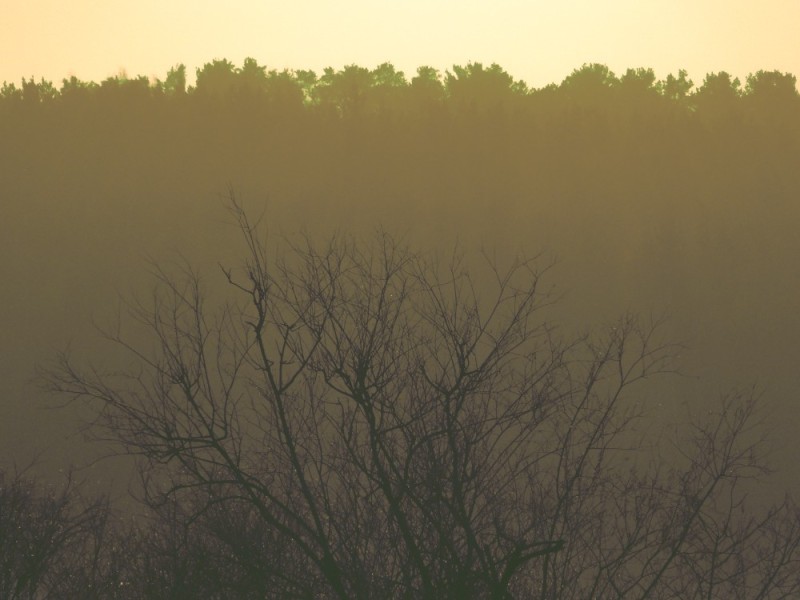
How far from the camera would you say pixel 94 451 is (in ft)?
252

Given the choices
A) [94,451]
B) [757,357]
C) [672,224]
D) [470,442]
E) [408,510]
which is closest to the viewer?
Result: [470,442]

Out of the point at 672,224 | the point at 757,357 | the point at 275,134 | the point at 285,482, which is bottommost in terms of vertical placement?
the point at 285,482

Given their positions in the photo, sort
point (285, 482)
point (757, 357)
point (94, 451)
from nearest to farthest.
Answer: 1. point (285, 482)
2. point (94, 451)
3. point (757, 357)

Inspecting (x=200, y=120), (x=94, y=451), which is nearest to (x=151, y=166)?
(x=200, y=120)

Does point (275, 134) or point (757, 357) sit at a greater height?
point (275, 134)

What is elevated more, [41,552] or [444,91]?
[444,91]

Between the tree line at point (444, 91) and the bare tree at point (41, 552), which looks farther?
the tree line at point (444, 91)

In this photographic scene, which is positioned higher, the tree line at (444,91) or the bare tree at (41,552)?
the tree line at (444,91)

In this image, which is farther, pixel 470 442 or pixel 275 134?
pixel 275 134

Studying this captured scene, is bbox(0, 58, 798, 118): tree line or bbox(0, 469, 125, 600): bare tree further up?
bbox(0, 58, 798, 118): tree line

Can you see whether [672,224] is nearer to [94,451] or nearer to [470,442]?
[94,451]

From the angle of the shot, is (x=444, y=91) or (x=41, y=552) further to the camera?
(x=444, y=91)

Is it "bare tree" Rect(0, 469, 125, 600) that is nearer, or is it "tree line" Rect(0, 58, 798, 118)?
"bare tree" Rect(0, 469, 125, 600)

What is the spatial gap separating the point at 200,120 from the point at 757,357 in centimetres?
5719
